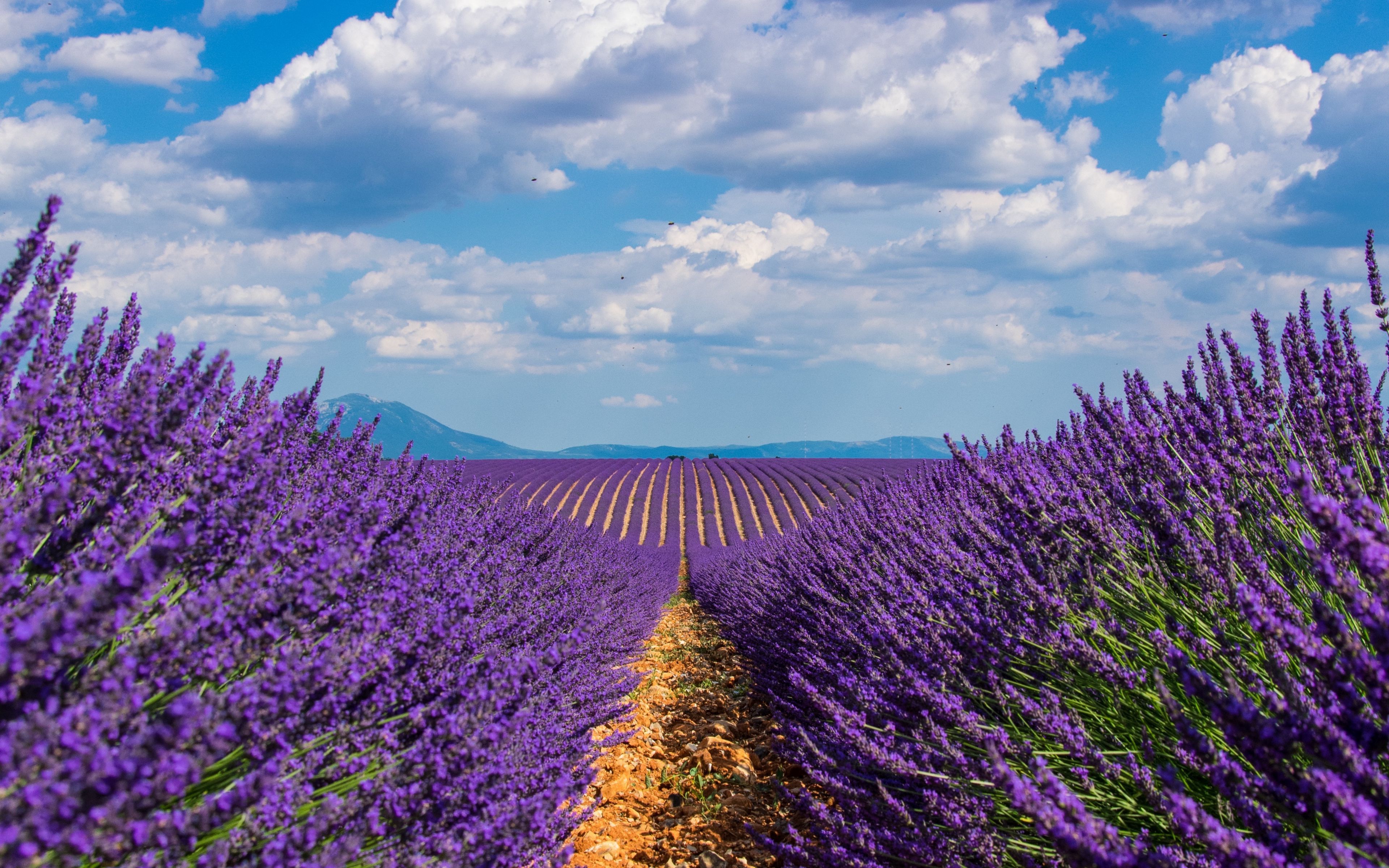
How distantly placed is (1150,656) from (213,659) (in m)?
2.27

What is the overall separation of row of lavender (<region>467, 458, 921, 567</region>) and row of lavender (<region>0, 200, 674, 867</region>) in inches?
559

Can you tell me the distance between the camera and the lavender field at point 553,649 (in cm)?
96

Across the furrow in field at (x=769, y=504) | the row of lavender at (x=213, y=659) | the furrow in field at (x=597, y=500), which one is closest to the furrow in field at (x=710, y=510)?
the furrow in field at (x=769, y=504)

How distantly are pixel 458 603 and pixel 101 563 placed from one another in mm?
661

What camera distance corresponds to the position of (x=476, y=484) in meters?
6.02

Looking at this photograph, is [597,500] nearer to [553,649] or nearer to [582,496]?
[582,496]

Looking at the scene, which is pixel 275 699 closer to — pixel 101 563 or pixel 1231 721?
pixel 101 563

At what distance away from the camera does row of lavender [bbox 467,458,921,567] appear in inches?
856

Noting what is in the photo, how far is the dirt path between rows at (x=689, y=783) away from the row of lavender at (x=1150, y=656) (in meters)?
0.52

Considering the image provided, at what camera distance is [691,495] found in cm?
2823

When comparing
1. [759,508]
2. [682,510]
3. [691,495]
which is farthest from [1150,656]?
[691,495]

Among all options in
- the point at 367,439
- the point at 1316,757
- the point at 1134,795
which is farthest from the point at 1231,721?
the point at 367,439

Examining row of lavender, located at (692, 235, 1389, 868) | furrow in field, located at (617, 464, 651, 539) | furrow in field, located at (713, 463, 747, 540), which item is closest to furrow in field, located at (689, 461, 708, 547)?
furrow in field, located at (713, 463, 747, 540)

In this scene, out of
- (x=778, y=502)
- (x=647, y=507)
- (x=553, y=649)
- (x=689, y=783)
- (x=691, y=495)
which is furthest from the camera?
(x=691, y=495)
